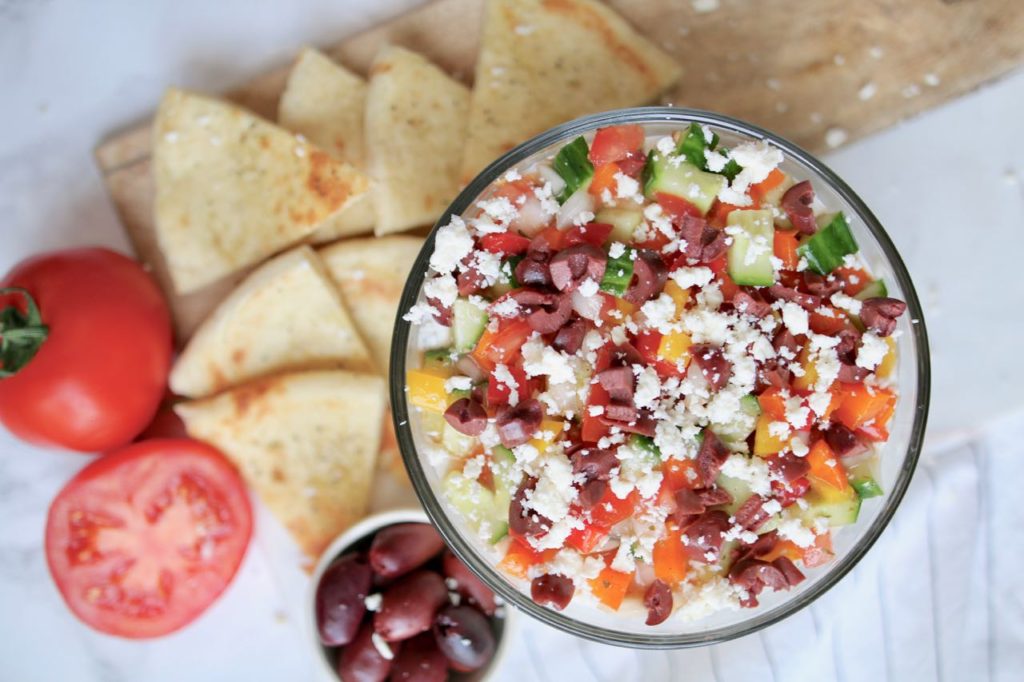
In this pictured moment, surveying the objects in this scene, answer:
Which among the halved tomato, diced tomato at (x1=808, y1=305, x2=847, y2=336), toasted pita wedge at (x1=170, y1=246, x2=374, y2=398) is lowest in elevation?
the halved tomato

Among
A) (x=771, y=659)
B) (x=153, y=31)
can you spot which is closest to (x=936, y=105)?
(x=771, y=659)

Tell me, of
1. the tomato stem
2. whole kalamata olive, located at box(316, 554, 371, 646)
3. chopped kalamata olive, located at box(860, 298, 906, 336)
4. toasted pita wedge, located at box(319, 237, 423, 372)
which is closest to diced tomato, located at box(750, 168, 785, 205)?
chopped kalamata olive, located at box(860, 298, 906, 336)

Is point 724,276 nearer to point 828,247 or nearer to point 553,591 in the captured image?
point 828,247

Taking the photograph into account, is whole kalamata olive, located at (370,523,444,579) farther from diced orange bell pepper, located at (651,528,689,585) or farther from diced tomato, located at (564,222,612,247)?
diced tomato, located at (564,222,612,247)

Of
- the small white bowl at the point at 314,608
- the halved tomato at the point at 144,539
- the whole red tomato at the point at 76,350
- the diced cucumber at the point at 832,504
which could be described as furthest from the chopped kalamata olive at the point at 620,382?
the whole red tomato at the point at 76,350

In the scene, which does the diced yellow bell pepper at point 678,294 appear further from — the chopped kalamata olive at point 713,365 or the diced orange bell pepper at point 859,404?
the diced orange bell pepper at point 859,404

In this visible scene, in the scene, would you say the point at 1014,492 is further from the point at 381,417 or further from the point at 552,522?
the point at 381,417
